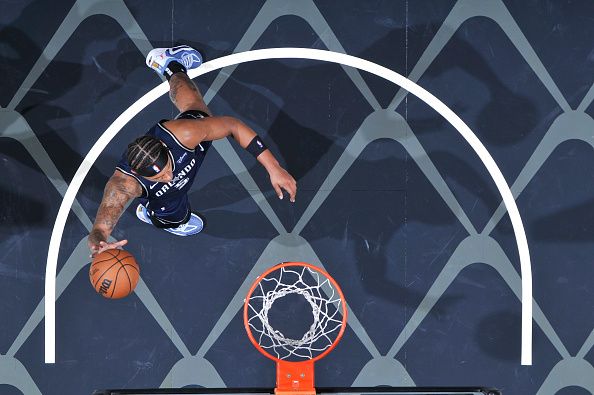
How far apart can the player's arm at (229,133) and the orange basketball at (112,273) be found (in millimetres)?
1123

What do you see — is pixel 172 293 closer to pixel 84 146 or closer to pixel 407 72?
pixel 84 146

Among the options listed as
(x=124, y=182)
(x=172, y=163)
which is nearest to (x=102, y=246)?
(x=124, y=182)

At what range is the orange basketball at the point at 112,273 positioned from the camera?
5.97 metres

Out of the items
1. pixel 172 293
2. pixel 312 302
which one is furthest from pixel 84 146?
pixel 312 302

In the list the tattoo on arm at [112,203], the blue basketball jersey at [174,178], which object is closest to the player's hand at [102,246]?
the tattoo on arm at [112,203]

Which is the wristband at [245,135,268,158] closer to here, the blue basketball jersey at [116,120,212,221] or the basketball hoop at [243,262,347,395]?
the blue basketball jersey at [116,120,212,221]

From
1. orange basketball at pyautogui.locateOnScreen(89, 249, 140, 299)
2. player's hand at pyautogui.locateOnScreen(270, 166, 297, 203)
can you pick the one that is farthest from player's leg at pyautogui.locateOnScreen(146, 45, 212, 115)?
orange basketball at pyautogui.locateOnScreen(89, 249, 140, 299)

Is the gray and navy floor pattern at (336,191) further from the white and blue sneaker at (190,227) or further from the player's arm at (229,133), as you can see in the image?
the player's arm at (229,133)

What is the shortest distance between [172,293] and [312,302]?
1.44m

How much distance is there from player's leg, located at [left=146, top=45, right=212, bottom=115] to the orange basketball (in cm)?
154

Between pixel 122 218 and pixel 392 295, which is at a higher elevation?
pixel 122 218

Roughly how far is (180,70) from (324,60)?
1475 millimetres

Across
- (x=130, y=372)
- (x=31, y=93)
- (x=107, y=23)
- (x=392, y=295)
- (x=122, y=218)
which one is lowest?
(x=130, y=372)

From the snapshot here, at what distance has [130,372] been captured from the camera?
7.32 meters
